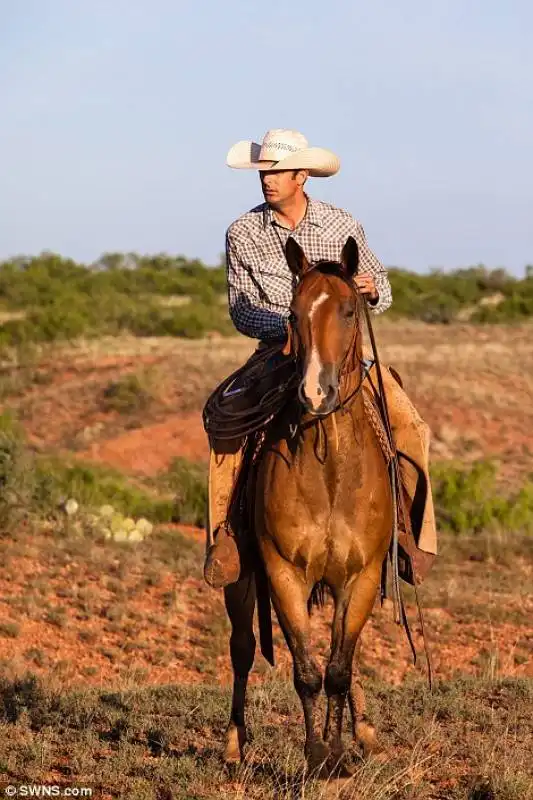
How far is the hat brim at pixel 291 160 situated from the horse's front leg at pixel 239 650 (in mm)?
2279

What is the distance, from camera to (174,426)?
2394 cm

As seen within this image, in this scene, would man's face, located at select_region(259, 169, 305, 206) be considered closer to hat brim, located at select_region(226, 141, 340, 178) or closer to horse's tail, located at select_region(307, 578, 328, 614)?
hat brim, located at select_region(226, 141, 340, 178)

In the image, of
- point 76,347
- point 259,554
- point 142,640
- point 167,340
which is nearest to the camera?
point 259,554

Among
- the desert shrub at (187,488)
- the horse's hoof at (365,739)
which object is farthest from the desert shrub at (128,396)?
the horse's hoof at (365,739)

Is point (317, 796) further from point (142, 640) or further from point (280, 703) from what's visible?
point (142, 640)

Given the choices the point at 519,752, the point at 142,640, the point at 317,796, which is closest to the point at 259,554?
the point at 317,796

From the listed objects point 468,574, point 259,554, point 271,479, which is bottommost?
point 468,574

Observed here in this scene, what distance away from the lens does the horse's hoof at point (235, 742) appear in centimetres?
788

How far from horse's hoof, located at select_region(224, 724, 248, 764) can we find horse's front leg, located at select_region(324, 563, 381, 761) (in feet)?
3.21

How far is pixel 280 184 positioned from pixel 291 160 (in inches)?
6.0

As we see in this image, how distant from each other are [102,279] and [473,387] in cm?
2862

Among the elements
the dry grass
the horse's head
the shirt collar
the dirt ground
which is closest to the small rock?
the dirt ground

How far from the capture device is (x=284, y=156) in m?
7.51

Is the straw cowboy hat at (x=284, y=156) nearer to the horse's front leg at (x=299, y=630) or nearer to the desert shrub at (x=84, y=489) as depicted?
the horse's front leg at (x=299, y=630)
